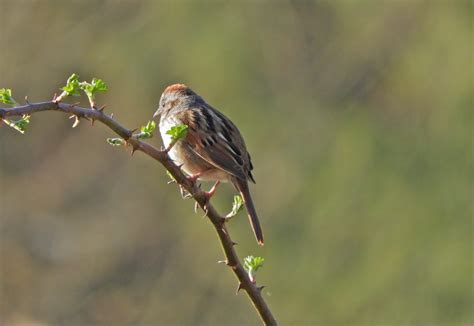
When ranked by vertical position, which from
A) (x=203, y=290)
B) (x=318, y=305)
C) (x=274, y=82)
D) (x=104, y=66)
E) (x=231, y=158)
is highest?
(x=104, y=66)

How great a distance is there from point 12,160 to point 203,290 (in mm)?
4177

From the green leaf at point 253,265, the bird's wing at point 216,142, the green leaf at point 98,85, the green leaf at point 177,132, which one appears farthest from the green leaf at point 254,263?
the bird's wing at point 216,142

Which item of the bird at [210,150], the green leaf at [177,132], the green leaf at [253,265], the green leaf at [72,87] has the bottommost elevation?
the green leaf at [253,265]

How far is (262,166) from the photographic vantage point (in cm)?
1385

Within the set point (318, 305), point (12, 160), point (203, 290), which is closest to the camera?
point (318, 305)

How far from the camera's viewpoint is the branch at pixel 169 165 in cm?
242

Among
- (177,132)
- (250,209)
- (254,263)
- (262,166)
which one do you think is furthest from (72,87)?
(262,166)

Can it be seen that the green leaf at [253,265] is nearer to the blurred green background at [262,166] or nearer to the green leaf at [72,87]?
the green leaf at [72,87]

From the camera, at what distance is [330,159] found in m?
13.8

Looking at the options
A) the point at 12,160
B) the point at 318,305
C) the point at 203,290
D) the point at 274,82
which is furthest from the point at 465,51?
the point at 12,160

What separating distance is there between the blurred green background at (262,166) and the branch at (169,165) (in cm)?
894

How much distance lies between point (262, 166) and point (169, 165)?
1113cm

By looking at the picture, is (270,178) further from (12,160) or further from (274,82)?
(12,160)

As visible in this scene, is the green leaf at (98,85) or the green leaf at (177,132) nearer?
the green leaf at (98,85)
